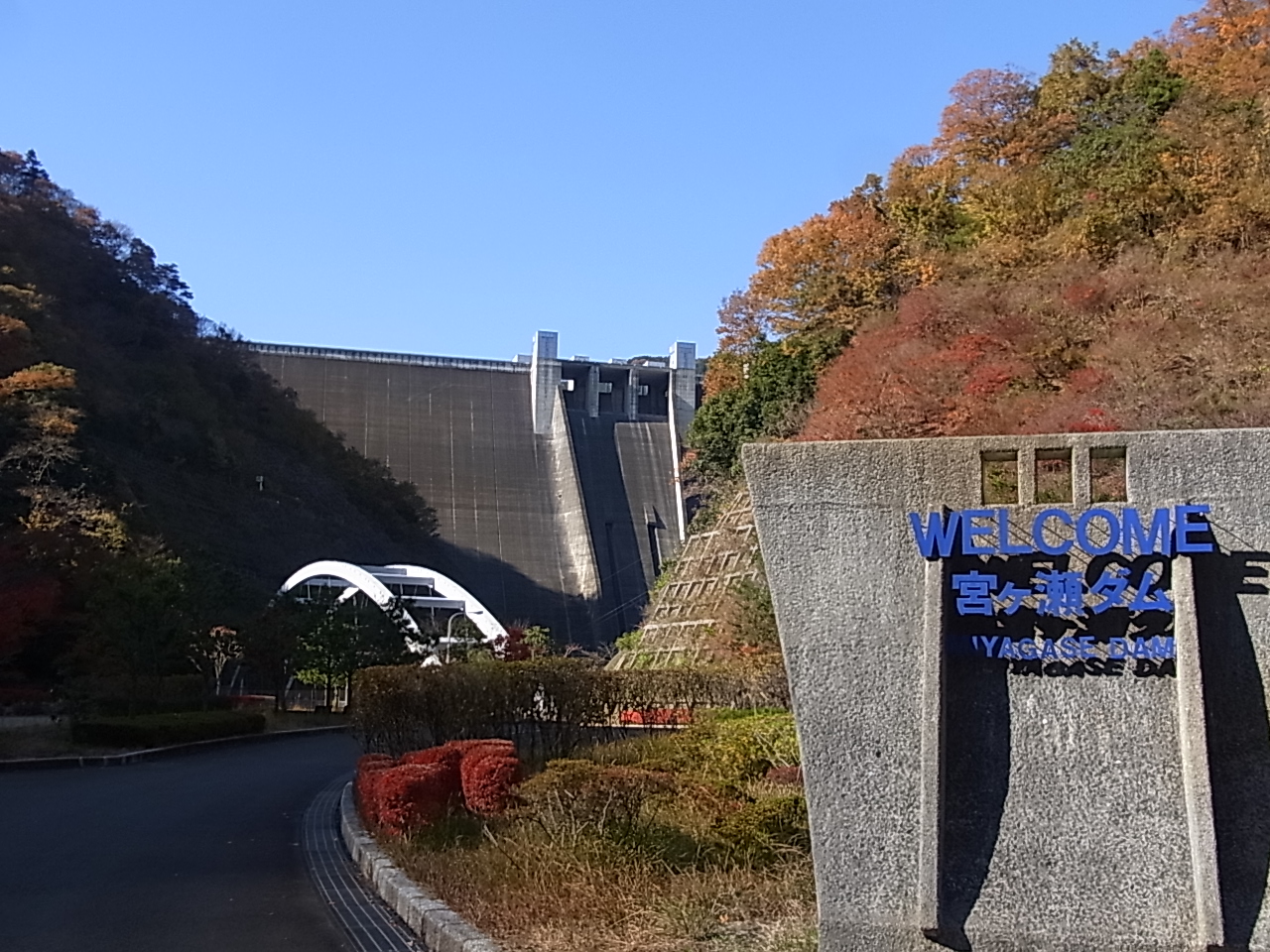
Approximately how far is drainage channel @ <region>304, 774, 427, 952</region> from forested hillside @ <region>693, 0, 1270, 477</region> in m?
11.2

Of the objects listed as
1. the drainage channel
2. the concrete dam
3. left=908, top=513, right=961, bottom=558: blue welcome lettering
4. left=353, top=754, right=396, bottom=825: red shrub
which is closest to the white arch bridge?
the concrete dam

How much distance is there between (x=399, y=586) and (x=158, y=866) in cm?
3799

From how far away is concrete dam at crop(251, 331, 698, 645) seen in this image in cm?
5772

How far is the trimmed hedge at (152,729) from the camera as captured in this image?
20359 millimetres

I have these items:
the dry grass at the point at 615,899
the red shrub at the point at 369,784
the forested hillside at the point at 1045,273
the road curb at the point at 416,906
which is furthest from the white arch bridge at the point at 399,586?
the dry grass at the point at 615,899

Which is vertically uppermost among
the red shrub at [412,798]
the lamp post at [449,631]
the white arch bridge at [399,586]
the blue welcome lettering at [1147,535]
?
the blue welcome lettering at [1147,535]

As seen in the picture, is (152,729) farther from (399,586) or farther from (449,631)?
(399,586)

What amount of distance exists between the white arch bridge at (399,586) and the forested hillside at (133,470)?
2.00 m

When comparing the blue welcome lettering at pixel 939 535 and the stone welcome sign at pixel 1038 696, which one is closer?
the stone welcome sign at pixel 1038 696

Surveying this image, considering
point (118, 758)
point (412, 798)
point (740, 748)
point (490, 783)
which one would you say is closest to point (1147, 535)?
point (490, 783)

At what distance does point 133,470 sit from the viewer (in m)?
41.9

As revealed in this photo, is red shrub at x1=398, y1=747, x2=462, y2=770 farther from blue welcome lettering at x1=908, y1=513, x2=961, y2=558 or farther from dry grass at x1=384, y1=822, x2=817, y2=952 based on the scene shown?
blue welcome lettering at x1=908, y1=513, x2=961, y2=558

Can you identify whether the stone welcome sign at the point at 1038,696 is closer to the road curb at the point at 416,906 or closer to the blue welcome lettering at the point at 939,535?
the blue welcome lettering at the point at 939,535

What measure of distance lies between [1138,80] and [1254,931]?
27351mm
